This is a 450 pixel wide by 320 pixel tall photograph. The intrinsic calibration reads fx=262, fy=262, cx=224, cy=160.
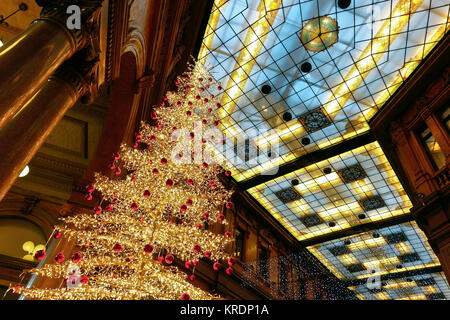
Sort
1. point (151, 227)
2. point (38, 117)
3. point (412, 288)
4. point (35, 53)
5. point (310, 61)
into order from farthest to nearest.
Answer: point (412, 288)
point (310, 61)
point (151, 227)
point (38, 117)
point (35, 53)

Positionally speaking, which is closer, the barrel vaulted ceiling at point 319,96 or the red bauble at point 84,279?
the red bauble at point 84,279

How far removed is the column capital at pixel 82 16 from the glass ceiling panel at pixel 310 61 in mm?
6700

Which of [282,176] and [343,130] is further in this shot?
[282,176]

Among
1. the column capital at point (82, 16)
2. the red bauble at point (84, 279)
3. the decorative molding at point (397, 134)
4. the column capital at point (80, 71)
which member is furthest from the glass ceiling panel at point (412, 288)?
the column capital at point (82, 16)

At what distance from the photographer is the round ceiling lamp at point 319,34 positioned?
883cm

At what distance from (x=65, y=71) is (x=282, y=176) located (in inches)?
471

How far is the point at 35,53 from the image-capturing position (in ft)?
8.09

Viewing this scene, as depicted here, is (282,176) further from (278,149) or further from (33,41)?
(33,41)

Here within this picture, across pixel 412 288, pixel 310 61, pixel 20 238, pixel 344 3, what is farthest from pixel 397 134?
pixel 412 288

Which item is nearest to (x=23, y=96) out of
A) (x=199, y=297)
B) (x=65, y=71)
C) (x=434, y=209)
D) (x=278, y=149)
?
(x=65, y=71)

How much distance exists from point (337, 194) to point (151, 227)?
12544mm

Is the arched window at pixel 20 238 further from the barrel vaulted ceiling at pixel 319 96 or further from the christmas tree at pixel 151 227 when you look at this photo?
the barrel vaulted ceiling at pixel 319 96

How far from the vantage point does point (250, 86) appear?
10.8 meters

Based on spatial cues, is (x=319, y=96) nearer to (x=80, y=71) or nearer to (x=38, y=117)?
(x=80, y=71)
